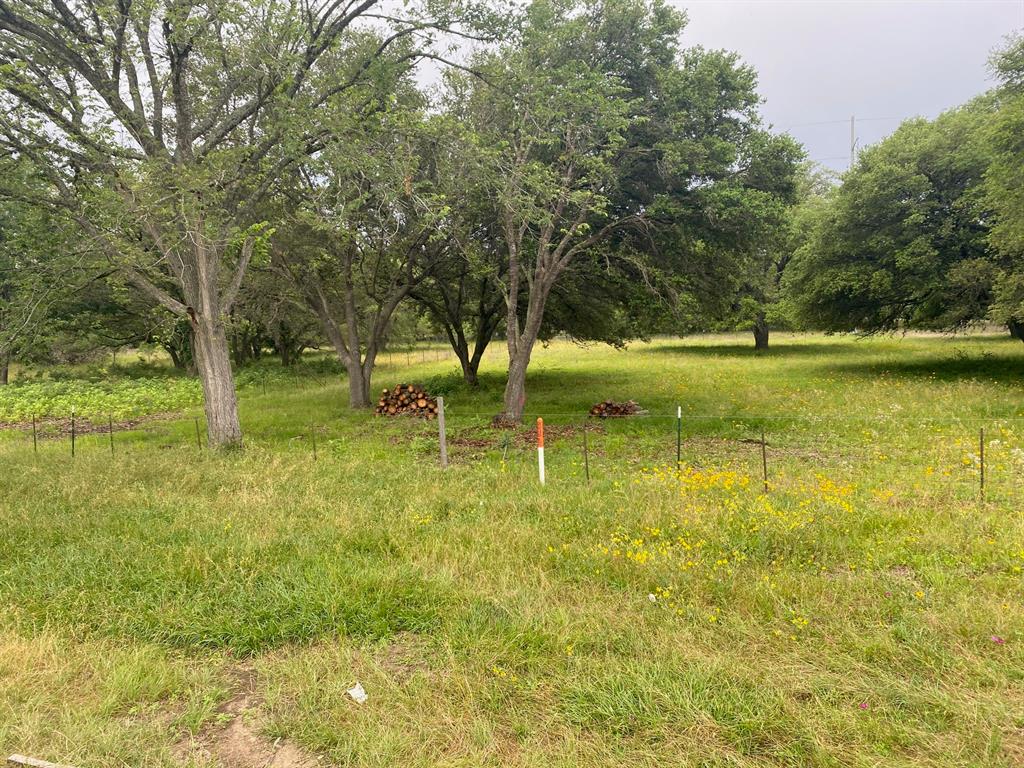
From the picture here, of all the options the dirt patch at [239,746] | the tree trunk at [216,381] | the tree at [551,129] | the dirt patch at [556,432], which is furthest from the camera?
the dirt patch at [556,432]

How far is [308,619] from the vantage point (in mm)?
4109

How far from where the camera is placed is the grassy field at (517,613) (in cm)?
294

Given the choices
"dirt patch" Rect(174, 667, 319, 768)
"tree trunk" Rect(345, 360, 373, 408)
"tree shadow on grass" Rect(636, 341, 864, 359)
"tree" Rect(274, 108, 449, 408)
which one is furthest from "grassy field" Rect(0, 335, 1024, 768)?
"tree shadow on grass" Rect(636, 341, 864, 359)

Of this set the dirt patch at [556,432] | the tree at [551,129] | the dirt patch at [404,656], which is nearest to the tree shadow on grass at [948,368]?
the dirt patch at [556,432]

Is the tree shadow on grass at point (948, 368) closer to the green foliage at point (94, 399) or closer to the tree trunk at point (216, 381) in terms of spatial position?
the tree trunk at point (216, 381)

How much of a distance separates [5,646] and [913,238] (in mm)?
26924

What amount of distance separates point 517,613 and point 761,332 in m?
36.8

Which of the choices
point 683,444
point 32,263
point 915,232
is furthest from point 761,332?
point 32,263

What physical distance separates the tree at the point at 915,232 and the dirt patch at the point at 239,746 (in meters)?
24.0

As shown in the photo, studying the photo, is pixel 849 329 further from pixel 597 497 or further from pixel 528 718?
pixel 528 718

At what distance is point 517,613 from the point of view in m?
4.07

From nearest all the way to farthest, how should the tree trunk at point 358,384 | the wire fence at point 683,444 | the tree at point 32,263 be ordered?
the wire fence at point 683,444
the tree at point 32,263
the tree trunk at point 358,384

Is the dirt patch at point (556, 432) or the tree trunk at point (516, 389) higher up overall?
the tree trunk at point (516, 389)

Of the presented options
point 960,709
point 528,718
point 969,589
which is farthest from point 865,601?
point 528,718
